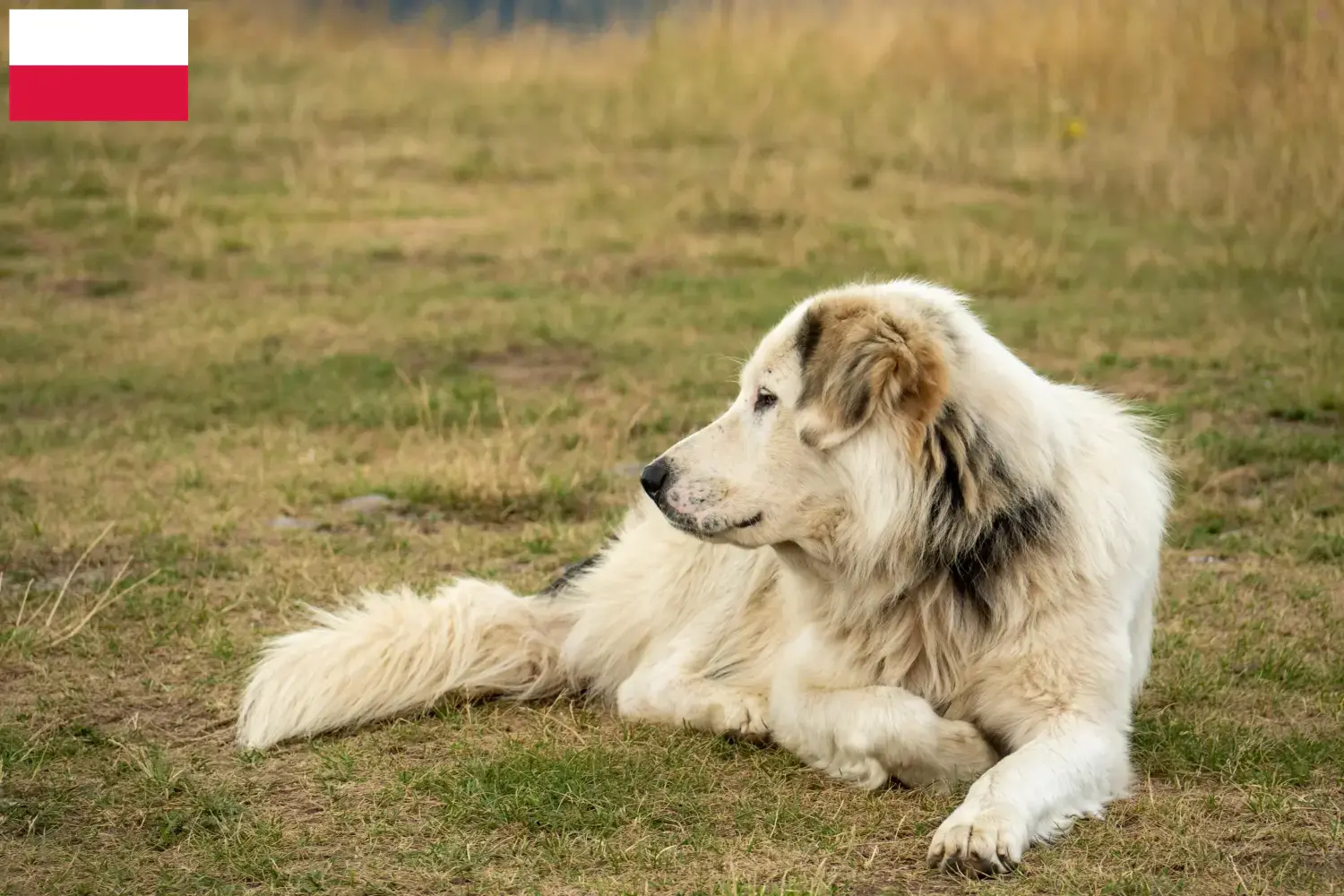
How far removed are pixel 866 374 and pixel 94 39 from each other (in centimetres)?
991

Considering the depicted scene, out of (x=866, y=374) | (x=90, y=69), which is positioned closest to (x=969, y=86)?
(x=90, y=69)

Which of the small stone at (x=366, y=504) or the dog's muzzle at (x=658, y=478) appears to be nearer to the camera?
the dog's muzzle at (x=658, y=478)

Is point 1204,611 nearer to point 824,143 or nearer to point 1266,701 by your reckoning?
point 1266,701

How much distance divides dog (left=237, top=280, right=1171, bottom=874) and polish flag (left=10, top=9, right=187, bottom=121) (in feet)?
30.6

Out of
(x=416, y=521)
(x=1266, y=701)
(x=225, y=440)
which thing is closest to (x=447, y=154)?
(x=225, y=440)

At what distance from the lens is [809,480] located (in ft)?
12.1

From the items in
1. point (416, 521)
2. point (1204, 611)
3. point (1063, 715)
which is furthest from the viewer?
point (416, 521)

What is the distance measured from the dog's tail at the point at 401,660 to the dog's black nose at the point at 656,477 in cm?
88

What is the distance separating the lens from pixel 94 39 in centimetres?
1186

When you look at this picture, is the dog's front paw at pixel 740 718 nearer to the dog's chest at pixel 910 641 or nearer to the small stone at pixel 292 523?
the dog's chest at pixel 910 641

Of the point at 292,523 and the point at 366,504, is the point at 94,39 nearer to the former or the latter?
the point at 366,504

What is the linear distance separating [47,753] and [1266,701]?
3.14 m

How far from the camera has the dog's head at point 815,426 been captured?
3547mm

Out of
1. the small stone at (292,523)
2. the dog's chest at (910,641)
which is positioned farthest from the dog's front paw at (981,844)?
the small stone at (292,523)
